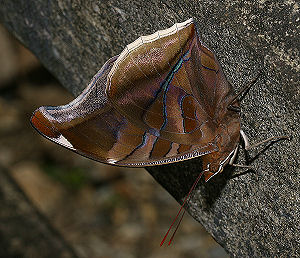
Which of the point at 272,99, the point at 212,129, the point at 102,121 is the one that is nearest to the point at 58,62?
the point at 102,121

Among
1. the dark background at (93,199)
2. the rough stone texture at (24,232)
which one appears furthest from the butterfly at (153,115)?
the dark background at (93,199)

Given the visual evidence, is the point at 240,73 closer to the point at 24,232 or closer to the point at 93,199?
the point at 24,232

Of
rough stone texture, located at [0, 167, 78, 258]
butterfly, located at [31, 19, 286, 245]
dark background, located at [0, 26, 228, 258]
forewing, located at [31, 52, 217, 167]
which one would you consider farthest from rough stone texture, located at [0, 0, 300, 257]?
dark background, located at [0, 26, 228, 258]

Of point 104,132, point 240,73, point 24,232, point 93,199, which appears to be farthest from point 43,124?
point 93,199

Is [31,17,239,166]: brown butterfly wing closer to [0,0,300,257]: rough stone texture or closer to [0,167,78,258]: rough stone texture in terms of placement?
[0,0,300,257]: rough stone texture

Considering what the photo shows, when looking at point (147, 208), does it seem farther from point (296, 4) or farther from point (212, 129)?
point (296, 4)

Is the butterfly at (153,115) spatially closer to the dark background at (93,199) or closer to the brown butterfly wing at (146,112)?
the brown butterfly wing at (146,112)
